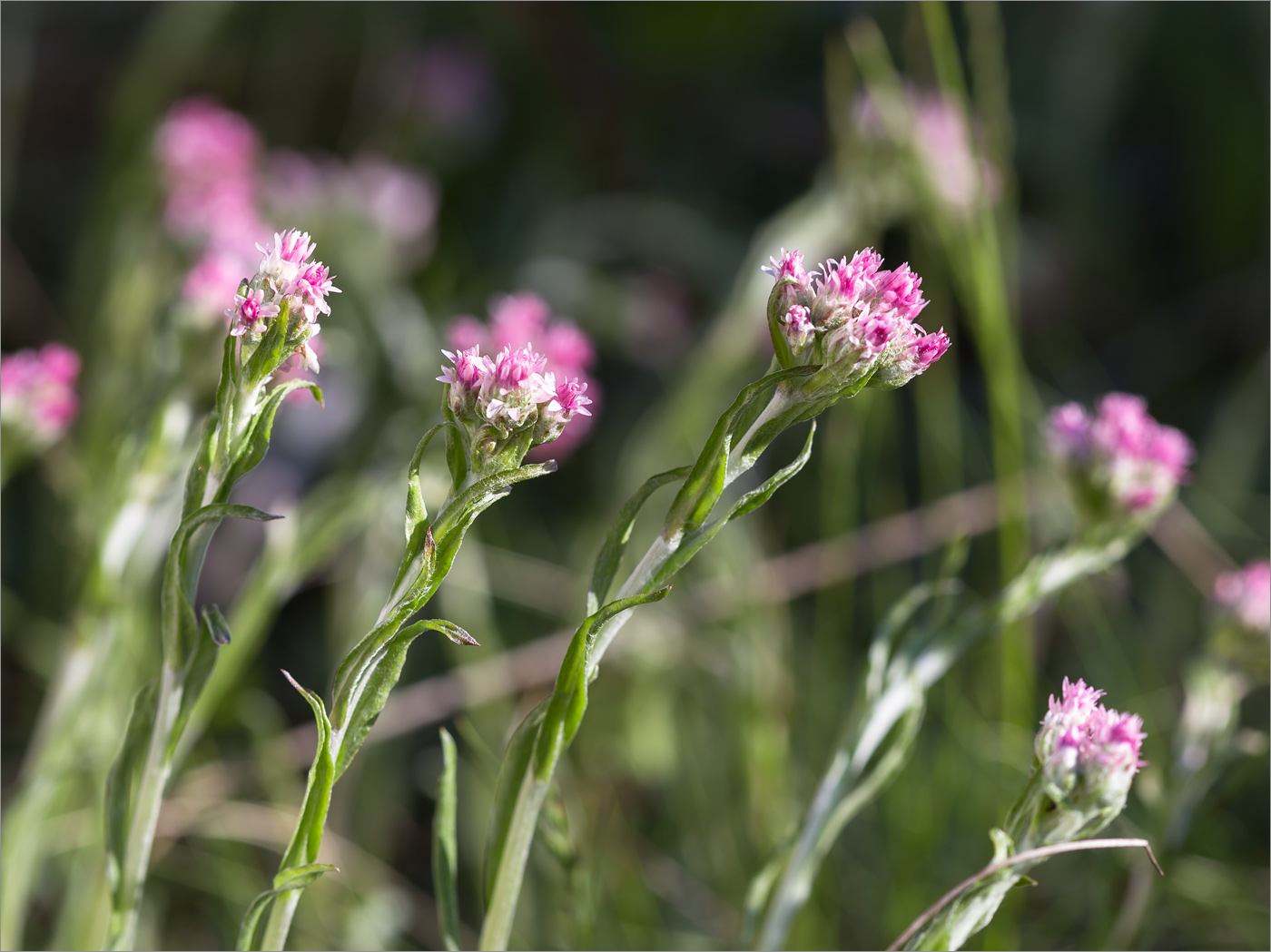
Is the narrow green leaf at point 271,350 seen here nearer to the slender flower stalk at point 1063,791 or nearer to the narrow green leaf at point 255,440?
the narrow green leaf at point 255,440

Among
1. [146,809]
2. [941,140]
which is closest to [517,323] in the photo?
[146,809]

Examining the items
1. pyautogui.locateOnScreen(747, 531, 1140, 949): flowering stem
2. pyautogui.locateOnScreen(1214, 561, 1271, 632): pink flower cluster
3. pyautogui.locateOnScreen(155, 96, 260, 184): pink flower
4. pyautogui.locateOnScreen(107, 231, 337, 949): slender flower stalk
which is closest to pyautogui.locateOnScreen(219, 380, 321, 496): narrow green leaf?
pyautogui.locateOnScreen(107, 231, 337, 949): slender flower stalk

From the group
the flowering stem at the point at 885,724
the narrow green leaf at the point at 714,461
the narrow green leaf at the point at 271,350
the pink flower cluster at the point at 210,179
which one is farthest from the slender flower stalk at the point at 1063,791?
the pink flower cluster at the point at 210,179

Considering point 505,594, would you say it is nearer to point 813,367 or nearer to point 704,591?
point 704,591

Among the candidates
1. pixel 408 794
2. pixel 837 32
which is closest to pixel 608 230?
pixel 837 32

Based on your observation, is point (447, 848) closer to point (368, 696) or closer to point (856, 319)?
point (368, 696)
